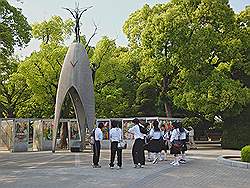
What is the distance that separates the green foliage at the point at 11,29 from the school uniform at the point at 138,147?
33.5 feet

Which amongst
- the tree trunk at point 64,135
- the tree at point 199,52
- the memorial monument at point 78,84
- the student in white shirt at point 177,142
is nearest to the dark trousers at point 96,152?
the student in white shirt at point 177,142

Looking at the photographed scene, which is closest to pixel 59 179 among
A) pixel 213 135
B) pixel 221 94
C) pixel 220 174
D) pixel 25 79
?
pixel 220 174

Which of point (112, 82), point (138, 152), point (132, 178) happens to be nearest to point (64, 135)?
point (112, 82)

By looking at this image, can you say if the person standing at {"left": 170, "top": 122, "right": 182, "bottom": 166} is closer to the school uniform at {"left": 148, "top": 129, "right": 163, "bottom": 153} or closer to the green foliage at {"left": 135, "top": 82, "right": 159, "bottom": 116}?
the school uniform at {"left": 148, "top": 129, "right": 163, "bottom": 153}

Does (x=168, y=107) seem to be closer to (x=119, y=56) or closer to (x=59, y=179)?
(x=119, y=56)

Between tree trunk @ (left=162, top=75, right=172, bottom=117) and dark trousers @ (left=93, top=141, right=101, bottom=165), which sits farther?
tree trunk @ (left=162, top=75, right=172, bottom=117)

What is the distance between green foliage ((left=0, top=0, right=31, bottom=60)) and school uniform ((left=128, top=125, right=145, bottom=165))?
401 inches

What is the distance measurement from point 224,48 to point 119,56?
12330 mm

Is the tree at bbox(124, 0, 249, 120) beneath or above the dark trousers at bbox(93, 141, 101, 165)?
above

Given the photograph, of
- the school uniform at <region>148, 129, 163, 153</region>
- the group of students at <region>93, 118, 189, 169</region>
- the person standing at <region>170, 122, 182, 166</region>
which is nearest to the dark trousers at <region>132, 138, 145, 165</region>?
the group of students at <region>93, 118, 189, 169</region>

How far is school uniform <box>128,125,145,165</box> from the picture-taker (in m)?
14.6

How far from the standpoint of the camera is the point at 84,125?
25625mm

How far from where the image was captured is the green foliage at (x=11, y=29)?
2119 centimetres

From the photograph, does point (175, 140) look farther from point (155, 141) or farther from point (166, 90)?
point (166, 90)
